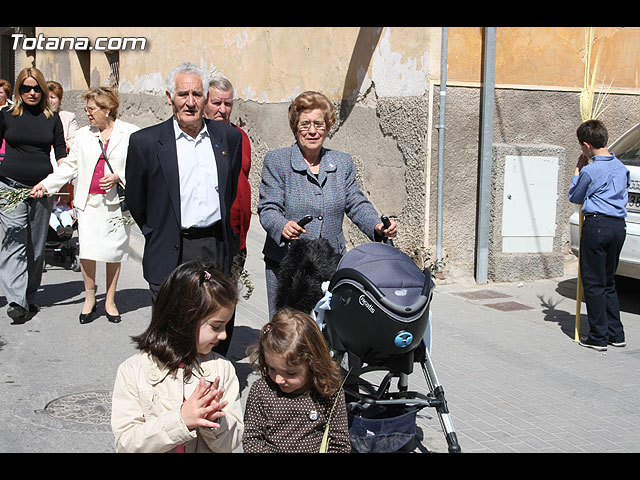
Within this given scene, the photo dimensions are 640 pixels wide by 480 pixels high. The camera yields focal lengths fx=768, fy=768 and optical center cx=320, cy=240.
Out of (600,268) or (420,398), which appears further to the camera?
(600,268)

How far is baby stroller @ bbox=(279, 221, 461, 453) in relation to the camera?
3.71 metres

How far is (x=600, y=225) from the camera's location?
658 centimetres

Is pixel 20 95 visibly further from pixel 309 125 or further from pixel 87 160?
pixel 309 125

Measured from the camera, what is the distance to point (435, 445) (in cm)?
456

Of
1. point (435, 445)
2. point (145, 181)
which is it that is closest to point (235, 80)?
point (145, 181)

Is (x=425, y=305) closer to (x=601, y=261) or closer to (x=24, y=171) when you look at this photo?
(x=601, y=261)

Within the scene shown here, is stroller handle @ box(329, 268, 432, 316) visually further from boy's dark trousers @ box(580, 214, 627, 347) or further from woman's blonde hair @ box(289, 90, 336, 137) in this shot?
boy's dark trousers @ box(580, 214, 627, 347)

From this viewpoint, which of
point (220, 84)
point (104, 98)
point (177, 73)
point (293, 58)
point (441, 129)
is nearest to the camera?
point (177, 73)

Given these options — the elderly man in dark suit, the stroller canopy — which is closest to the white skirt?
the elderly man in dark suit

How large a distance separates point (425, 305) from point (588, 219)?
348 cm

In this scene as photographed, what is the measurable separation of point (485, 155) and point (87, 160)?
4407 mm

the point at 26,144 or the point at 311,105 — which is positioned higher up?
the point at 311,105

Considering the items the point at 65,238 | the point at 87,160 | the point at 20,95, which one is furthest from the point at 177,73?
the point at 65,238

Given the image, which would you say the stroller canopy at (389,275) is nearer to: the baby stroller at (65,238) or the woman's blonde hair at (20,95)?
the woman's blonde hair at (20,95)
